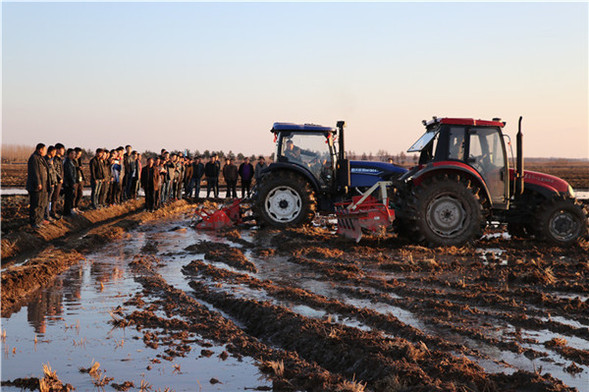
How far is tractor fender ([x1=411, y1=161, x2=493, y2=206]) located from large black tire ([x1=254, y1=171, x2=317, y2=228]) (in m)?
3.05

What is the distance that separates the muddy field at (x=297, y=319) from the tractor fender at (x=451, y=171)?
117cm

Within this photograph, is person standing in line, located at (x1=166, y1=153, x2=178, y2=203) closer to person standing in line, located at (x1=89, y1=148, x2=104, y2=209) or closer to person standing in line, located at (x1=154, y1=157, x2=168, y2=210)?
person standing in line, located at (x1=154, y1=157, x2=168, y2=210)

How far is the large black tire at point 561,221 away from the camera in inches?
463

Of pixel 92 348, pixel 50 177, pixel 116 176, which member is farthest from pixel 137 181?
pixel 92 348

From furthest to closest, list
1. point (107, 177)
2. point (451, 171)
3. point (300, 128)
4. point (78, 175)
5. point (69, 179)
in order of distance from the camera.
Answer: point (107, 177) → point (78, 175) → point (69, 179) → point (300, 128) → point (451, 171)

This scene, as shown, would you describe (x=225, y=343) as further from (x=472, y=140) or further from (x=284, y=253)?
(x=472, y=140)

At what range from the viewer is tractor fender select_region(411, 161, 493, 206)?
11164 millimetres

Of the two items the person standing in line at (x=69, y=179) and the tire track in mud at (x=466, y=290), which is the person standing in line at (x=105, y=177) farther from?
the tire track in mud at (x=466, y=290)

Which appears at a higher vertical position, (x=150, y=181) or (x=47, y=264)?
(x=150, y=181)

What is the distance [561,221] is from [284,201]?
5.55 m

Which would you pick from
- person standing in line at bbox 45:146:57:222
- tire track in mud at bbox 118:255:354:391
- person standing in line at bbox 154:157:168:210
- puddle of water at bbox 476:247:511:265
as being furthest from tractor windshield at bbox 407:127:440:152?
person standing in line at bbox 154:157:168:210

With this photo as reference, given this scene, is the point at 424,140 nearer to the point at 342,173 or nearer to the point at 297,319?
the point at 342,173

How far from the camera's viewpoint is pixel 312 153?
14.4 meters

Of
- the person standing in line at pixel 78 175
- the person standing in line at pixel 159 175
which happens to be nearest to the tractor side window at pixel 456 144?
the person standing in line at pixel 78 175
